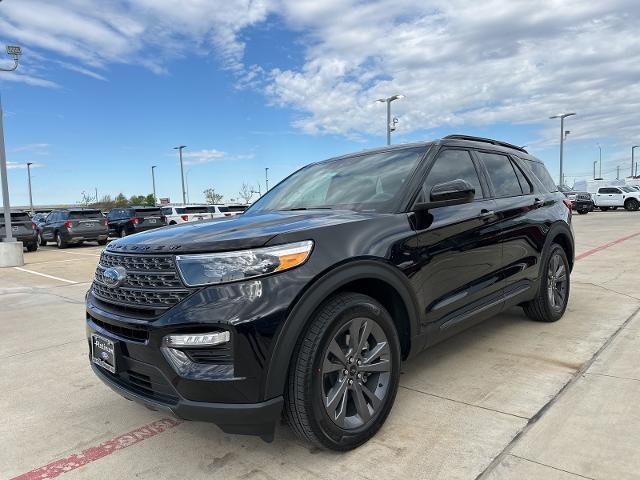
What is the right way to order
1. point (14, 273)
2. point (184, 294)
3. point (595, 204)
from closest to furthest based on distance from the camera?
point (184, 294) → point (14, 273) → point (595, 204)

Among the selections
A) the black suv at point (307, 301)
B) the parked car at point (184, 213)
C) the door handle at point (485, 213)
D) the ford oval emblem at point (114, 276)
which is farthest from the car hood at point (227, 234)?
the parked car at point (184, 213)

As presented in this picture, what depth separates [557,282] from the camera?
5.06 meters

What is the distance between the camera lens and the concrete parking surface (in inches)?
101

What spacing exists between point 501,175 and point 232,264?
2.97 meters

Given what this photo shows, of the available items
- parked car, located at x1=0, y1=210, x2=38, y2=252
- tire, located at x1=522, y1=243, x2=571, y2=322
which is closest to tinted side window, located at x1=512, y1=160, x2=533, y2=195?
tire, located at x1=522, y1=243, x2=571, y2=322

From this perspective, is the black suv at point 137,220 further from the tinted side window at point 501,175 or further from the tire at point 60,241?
the tinted side window at point 501,175

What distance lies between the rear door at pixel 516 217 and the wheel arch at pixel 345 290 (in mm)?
1345

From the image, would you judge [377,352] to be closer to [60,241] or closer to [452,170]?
[452,170]

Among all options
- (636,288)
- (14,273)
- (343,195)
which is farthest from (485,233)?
(14,273)

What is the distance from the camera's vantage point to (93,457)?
9.18 feet

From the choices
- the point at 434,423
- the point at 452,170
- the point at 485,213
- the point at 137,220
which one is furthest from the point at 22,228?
the point at 434,423

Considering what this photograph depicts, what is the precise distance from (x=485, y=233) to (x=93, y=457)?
119 inches

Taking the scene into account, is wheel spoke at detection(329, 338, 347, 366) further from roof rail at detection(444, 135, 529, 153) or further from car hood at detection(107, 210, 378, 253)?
roof rail at detection(444, 135, 529, 153)

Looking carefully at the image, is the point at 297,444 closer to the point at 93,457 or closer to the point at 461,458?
the point at 461,458
